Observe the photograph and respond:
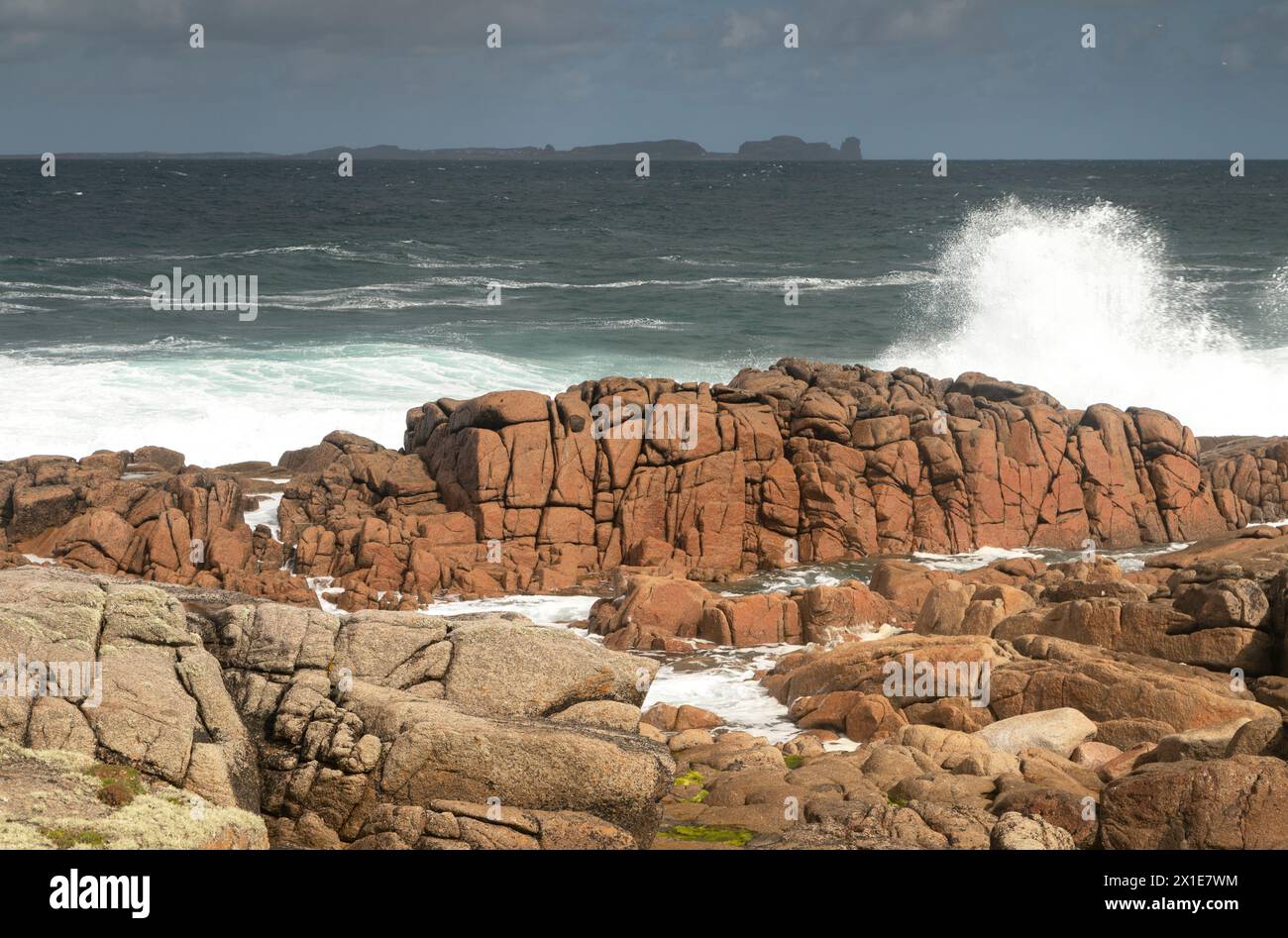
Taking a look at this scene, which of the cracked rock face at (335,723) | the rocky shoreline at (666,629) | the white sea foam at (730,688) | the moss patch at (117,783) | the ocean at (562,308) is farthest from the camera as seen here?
the ocean at (562,308)

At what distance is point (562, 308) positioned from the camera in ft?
166

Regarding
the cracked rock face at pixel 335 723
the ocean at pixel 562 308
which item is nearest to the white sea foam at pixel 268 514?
the ocean at pixel 562 308

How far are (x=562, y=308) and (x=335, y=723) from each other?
1604 inches

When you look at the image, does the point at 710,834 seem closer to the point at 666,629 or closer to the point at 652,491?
the point at 666,629

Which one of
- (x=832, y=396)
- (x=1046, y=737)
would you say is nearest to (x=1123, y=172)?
(x=832, y=396)

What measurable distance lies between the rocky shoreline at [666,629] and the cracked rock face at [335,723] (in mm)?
28

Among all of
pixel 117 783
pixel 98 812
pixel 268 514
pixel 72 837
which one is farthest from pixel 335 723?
pixel 268 514

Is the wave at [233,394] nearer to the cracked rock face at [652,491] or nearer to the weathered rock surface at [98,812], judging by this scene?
the cracked rock face at [652,491]

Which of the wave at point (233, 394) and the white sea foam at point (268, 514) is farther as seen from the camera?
the wave at point (233, 394)

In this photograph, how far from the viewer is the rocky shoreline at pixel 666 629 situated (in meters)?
10.1

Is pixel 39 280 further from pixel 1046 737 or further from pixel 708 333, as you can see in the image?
pixel 1046 737

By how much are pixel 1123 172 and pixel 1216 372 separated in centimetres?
14149

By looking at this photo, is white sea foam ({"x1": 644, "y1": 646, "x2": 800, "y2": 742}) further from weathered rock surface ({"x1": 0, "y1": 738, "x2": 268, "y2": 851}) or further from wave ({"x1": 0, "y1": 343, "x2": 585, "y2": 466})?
wave ({"x1": 0, "y1": 343, "x2": 585, "y2": 466})

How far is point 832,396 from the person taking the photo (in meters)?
25.6
